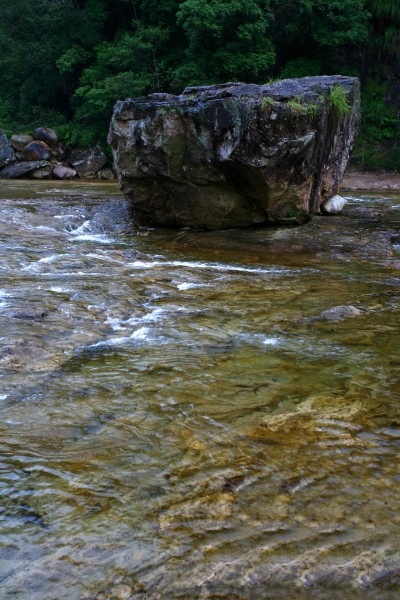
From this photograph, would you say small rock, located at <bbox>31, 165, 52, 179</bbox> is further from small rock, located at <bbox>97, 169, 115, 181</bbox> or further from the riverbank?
the riverbank

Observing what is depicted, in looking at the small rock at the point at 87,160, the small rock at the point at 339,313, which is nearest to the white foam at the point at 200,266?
the small rock at the point at 339,313

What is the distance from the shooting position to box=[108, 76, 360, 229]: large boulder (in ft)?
28.9

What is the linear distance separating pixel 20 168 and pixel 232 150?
1476 centimetres

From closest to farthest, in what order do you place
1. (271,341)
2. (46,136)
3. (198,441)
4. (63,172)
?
(198,441)
(271,341)
(63,172)
(46,136)

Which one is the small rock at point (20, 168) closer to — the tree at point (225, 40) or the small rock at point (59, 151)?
the small rock at point (59, 151)

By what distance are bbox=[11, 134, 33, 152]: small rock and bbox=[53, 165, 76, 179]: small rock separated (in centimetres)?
173

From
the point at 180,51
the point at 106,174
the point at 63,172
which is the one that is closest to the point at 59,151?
the point at 63,172

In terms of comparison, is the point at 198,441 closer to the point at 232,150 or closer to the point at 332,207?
the point at 232,150

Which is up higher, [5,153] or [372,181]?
[5,153]

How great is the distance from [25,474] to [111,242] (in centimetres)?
680

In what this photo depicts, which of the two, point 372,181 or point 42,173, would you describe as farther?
point 42,173

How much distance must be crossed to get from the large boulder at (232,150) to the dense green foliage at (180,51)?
1139 centimetres

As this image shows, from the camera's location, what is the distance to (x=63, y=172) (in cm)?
2183

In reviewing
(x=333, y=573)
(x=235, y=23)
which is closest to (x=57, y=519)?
(x=333, y=573)
